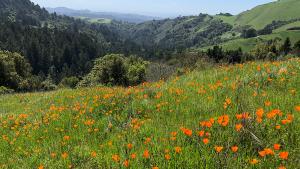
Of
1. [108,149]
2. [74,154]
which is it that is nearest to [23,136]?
[74,154]

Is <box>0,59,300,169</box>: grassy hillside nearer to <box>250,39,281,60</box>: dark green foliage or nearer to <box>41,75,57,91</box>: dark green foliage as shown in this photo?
<box>250,39,281,60</box>: dark green foliage

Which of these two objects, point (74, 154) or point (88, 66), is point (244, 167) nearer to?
point (74, 154)

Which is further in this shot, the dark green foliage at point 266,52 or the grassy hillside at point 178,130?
the dark green foliage at point 266,52

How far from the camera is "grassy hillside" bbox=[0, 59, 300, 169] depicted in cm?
479

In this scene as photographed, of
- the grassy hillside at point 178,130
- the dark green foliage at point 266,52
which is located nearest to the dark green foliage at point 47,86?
the dark green foliage at point 266,52

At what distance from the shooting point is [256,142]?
4.98 m

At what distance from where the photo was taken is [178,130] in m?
5.82

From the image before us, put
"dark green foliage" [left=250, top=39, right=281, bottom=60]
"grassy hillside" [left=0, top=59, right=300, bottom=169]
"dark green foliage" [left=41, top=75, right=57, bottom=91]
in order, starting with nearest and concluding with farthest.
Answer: "grassy hillside" [left=0, top=59, right=300, bottom=169], "dark green foliage" [left=250, top=39, right=281, bottom=60], "dark green foliage" [left=41, top=75, right=57, bottom=91]

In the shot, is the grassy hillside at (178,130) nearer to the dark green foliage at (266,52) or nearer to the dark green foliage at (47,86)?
the dark green foliage at (266,52)

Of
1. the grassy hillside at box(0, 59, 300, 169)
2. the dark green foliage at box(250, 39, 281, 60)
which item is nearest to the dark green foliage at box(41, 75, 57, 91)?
the dark green foliage at box(250, 39, 281, 60)

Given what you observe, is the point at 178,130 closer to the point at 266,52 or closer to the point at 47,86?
the point at 266,52

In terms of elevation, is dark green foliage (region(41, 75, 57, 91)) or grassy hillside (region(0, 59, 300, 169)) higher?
grassy hillside (region(0, 59, 300, 169))

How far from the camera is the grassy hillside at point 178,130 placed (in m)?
4.79

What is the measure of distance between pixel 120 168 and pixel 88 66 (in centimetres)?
18383
